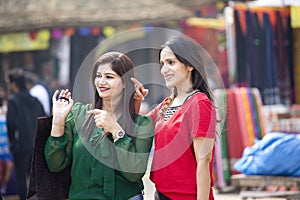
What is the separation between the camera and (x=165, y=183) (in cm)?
471

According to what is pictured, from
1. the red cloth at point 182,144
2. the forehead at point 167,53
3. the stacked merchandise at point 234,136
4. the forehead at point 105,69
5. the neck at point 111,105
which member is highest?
the forehead at point 167,53

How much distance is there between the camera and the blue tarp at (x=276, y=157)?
813 centimetres

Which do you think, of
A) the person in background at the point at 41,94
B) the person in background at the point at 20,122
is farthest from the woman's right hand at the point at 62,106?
the person in background at the point at 41,94

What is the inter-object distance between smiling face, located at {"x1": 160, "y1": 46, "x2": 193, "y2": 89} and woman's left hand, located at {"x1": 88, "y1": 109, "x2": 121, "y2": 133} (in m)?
0.38

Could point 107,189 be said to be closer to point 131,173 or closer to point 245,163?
point 131,173

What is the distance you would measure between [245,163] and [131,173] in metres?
3.89

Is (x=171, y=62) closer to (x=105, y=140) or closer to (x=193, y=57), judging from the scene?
(x=193, y=57)

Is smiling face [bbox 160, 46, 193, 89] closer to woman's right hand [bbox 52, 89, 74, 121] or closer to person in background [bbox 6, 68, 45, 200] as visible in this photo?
woman's right hand [bbox 52, 89, 74, 121]

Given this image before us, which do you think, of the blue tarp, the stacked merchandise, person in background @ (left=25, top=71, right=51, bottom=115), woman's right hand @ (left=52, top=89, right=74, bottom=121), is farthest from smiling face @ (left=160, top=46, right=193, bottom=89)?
person in background @ (left=25, top=71, right=51, bottom=115)

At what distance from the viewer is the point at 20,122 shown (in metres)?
10.4

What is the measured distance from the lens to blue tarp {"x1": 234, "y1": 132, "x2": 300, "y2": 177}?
8133 mm

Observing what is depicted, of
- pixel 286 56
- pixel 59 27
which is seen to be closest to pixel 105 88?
pixel 286 56

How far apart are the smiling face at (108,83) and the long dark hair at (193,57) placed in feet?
1.15

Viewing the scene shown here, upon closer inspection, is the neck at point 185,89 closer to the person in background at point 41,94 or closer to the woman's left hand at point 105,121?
the woman's left hand at point 105,121
